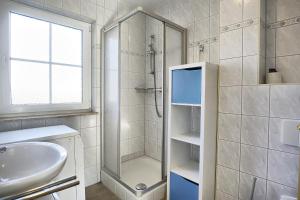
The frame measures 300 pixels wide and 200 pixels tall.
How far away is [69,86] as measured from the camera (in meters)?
1.80

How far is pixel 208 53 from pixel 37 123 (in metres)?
1.77

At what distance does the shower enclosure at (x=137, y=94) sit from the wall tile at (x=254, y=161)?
2.38 ft

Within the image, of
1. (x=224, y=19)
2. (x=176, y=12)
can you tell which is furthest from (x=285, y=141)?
(x=176, y=12)

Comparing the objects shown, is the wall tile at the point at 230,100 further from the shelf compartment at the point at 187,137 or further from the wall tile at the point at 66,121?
the wall tile at the point at 66,121

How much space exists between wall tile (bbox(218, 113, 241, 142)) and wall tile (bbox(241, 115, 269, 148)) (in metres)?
0.04

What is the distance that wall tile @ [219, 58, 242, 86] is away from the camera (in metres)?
1.28

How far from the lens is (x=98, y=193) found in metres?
1.77

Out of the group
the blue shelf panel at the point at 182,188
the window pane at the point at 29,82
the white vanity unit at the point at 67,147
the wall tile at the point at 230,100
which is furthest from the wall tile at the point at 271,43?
the window pane at the point at 29,82

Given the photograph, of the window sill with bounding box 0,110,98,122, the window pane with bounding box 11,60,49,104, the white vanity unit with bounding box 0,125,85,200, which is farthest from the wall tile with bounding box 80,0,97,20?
the white vanity unit with bounding box 0,125,85,200

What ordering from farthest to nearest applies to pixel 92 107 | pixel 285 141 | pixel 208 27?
1. pixel 92 107
2. pixel 208 27
3. pixel 285 141

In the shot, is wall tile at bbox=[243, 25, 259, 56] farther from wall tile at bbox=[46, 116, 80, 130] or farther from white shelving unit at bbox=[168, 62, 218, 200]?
wall tile at bbox=[46, 116, 80, 130]

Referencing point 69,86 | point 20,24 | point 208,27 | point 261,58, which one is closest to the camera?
point 261,58

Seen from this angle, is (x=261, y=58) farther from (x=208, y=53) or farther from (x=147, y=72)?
(x=147, y=72)

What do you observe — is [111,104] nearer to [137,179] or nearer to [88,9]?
[137,179]
